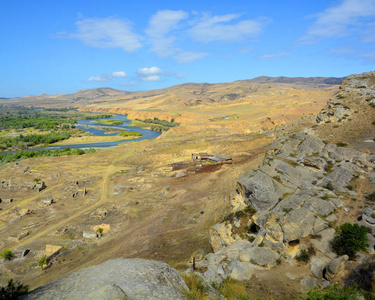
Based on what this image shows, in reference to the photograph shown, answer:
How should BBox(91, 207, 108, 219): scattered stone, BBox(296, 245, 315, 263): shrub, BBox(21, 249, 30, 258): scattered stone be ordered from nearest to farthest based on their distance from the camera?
BBox(296, 245, 315, 263): shrub
BBox(21, 249, 30, 258): scattered stone
BBox(91, 207, 108, 219): scattered stone

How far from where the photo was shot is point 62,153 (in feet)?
195

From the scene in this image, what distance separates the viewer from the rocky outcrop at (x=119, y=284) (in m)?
6.46

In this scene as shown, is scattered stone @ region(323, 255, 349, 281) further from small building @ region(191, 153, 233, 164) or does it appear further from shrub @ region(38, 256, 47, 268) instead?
small building @ region(191, 153, 233, 164)

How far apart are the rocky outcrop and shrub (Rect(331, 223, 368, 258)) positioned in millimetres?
7898

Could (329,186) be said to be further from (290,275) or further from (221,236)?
(221,236)

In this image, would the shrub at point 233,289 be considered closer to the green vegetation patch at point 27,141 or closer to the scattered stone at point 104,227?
the scattered stone at point 104,227

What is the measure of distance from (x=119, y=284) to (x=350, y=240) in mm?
10324

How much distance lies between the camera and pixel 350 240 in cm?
1062

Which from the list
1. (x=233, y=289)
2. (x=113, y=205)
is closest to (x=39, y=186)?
(x=113, y=205)

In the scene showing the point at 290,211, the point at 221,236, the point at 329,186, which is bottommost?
the point at 221,236

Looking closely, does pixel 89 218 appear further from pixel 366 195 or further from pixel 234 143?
pixel 234 143

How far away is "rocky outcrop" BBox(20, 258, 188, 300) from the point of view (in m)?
6.46

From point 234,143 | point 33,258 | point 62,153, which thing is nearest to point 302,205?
point 33,258

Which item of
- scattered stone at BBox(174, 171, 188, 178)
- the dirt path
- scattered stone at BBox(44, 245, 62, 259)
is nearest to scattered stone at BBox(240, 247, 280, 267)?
scattered stone at BBox(44, 245, 62, 259)
